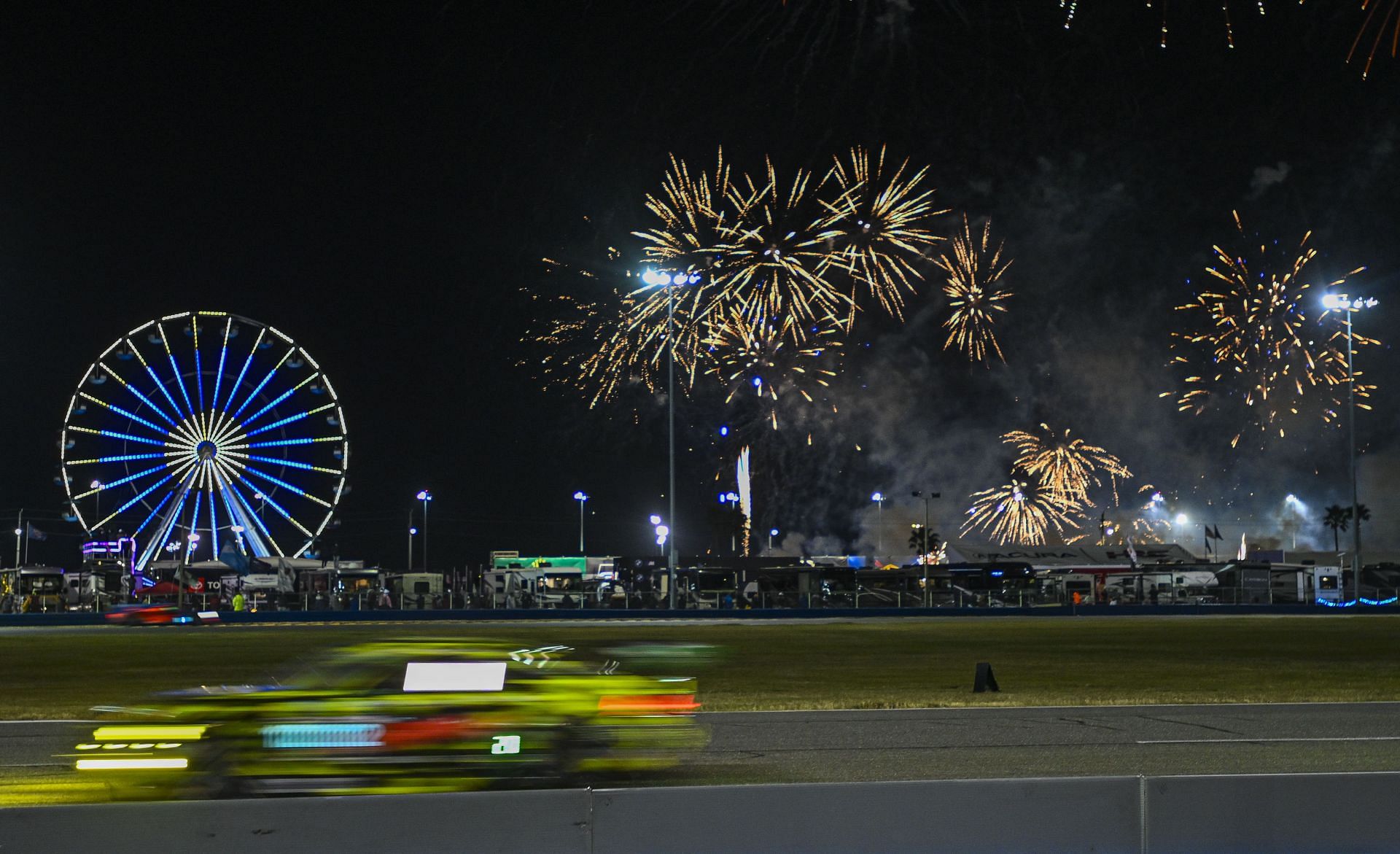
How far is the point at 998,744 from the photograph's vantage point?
576 inches

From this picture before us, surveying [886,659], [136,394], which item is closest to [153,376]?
[136,394]

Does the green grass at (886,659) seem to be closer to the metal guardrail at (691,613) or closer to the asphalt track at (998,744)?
the asphalt track at (998,744)

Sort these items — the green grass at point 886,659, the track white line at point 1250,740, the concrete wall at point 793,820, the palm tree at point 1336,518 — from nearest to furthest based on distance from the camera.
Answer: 1. the concrete wall at point 793,820
2. the track white line at point 1250,740
3. the green grass at point 886,659
4. the palm tree at point 1336,518

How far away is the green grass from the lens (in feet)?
69.7

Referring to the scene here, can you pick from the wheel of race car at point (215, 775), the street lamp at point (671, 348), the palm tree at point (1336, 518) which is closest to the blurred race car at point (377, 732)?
the wheel of race car at point (215, 775)

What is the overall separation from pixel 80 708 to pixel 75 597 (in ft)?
189

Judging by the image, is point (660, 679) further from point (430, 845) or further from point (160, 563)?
point (160, 563)

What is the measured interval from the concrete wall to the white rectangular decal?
255 cm

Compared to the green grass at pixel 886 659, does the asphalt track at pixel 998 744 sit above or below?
above

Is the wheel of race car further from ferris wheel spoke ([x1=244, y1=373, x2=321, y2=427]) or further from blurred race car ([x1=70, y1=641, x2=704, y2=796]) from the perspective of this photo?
ferris wheel spoke ([x1=244, y1=373, x2=321, y2=427])

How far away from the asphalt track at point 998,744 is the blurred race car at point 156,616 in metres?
38.6

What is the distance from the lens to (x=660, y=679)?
11.3m

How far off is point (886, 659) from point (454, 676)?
21.3 metres

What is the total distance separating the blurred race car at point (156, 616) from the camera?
177 ft
